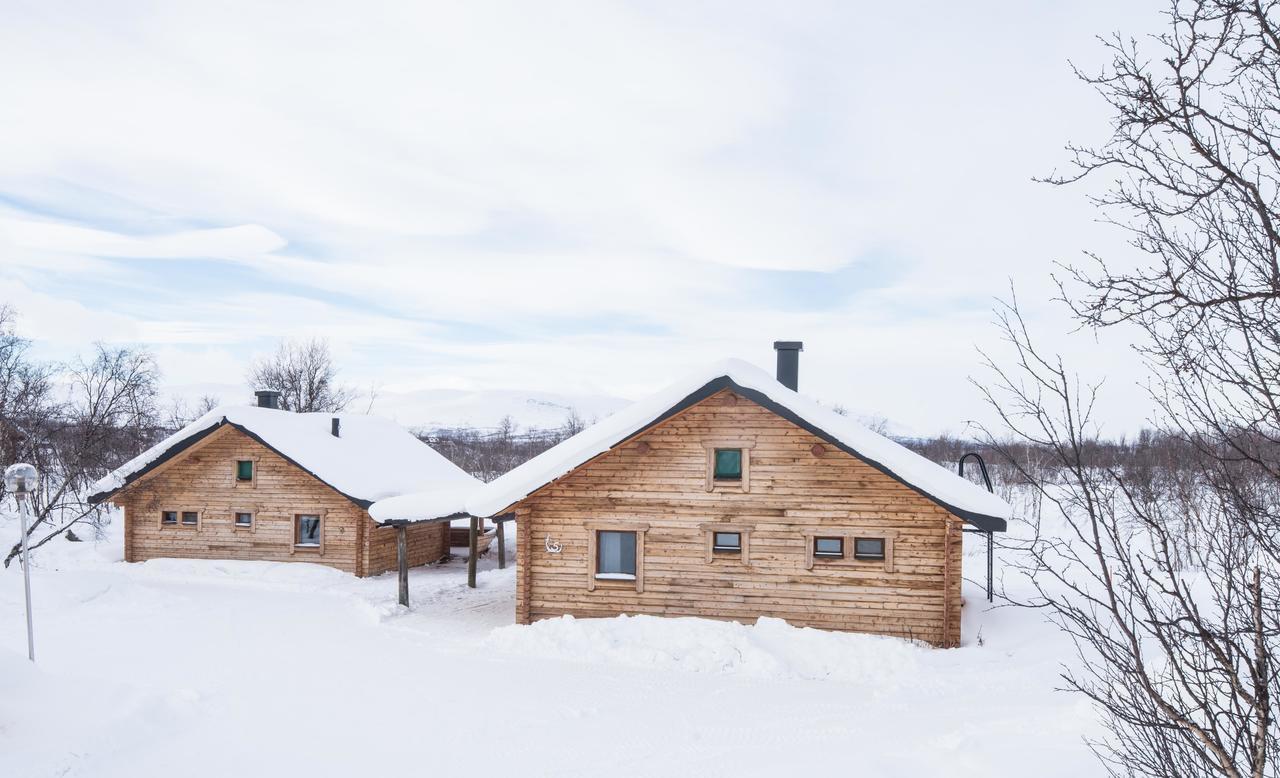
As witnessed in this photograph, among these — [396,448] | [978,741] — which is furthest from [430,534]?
[978,741]

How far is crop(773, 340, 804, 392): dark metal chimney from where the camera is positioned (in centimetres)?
2009

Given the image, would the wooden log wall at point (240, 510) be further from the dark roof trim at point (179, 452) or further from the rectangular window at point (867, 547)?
the rectangular window at point (867, 547)

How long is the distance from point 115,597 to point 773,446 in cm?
1695

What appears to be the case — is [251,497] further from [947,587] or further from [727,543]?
[947,587]

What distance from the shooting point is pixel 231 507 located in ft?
87.5

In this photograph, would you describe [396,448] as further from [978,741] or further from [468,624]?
[978,741]

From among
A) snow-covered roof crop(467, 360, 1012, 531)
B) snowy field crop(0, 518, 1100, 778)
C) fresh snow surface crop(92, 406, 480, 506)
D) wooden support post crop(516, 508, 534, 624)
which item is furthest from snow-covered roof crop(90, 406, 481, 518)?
snowy field crop(0, 518, 1100, 778)

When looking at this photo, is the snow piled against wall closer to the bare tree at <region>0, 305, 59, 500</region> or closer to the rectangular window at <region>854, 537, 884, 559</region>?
the rectangular window at <region>854, 537, 884, 559</region>

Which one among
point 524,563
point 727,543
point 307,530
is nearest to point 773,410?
point 727,543

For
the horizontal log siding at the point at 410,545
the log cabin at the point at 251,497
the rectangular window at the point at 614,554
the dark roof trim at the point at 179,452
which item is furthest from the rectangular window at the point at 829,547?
the dark roof trim at the point at 179,452

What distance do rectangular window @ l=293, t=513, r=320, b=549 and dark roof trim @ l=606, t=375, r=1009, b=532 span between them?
1330 centimetres

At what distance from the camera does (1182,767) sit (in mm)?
4559

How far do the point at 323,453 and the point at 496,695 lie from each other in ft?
55.4

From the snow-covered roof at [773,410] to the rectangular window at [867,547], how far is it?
1.59m
